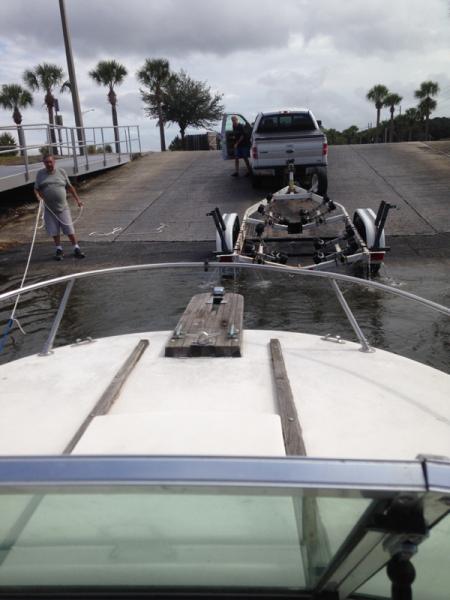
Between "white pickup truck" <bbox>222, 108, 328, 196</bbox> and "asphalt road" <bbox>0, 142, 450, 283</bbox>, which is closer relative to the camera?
"asphalt road" <bbox>0, 142, 450, 283</bbox>

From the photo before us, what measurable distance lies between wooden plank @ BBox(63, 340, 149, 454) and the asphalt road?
675 cm

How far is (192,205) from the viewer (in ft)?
47.9

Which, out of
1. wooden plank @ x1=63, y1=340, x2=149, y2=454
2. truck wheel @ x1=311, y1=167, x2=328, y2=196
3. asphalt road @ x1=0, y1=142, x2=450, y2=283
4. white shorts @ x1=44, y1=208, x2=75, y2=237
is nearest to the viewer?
wooden plank @ x1=63, y1=340, x2=149, y2=454

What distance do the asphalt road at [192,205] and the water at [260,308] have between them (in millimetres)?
1291

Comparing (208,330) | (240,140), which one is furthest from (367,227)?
(240,140)

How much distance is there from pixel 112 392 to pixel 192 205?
12.0 m

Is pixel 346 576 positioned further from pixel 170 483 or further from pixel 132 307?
pixel 132 307

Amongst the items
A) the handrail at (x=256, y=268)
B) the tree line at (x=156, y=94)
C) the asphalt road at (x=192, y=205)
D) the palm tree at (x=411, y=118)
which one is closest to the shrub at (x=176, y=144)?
the tree line at (x=156, y=94)

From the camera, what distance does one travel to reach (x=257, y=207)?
10.0m

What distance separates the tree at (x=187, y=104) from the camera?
142 feet

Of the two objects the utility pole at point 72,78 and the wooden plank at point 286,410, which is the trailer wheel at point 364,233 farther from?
the utility pole at point 72,78

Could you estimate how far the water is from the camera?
6586 mm

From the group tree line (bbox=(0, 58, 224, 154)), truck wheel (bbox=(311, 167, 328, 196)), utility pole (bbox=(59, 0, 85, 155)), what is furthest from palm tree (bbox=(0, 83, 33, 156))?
truck wheel (bbox=(311, 167, 328, 196))

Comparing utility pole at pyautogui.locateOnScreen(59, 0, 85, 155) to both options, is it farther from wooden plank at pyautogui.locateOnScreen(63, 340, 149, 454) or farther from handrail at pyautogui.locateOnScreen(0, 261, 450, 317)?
wooden plank at pyautogui.locateOnScreen(63, 340, 149, 454)
